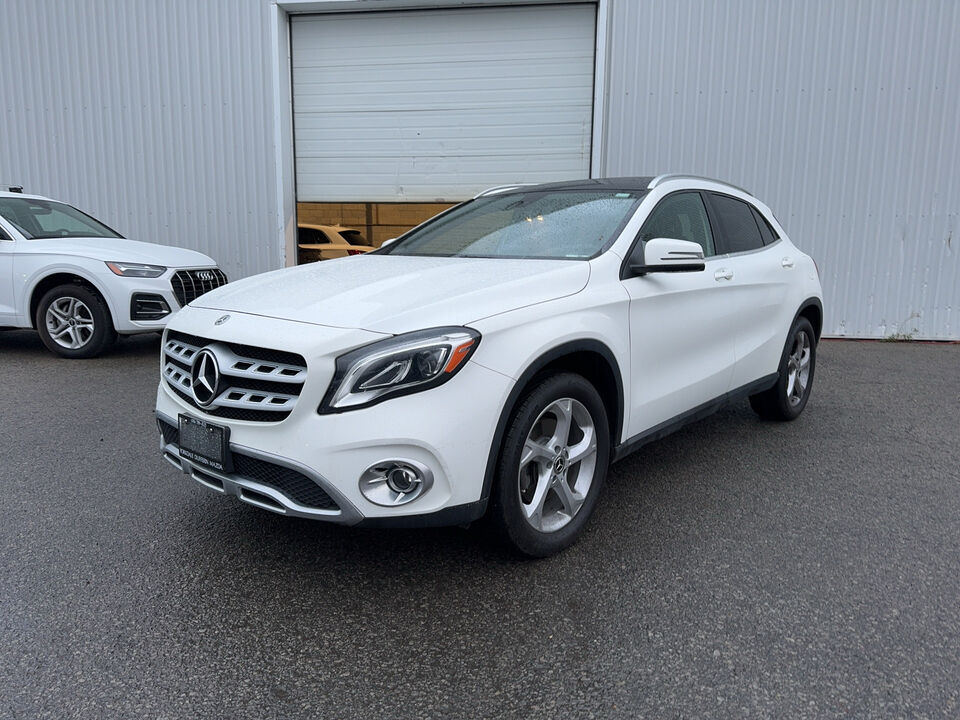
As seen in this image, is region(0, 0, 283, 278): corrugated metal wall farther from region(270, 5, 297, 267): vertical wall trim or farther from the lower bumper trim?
the lower bumper trim

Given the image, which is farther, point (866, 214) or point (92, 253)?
point (866, 214)

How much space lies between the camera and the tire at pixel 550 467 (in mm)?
2646

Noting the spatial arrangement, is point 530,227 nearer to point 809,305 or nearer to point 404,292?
point 404,292

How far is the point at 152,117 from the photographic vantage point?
9.81 meters

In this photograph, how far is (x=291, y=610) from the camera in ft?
8.43

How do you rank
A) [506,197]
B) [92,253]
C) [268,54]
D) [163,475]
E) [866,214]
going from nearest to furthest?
1. [163,475]
2. [506,197]
3. [92,253]
4. [866,214]
5. [268,54]

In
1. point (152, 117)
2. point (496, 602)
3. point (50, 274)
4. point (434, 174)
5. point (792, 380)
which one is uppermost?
point (152, 117)

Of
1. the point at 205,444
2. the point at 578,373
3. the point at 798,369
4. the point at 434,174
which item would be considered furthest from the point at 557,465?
the point at 434,174

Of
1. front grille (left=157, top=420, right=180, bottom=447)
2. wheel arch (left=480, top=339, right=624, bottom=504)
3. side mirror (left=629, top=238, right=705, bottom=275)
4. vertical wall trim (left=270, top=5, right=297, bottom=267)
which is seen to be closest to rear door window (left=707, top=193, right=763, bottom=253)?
side mirror (left=629, top=238, right=705, bottom=275)

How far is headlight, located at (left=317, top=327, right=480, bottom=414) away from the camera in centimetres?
239

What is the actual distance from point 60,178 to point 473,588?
32.9 ft

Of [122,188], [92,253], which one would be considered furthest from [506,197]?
[122,188]

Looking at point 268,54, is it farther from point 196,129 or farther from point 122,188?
point 122,188

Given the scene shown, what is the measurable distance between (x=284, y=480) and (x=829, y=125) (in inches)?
328
